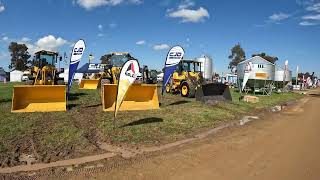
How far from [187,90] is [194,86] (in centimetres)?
48

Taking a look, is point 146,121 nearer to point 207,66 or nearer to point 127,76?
point 127,76

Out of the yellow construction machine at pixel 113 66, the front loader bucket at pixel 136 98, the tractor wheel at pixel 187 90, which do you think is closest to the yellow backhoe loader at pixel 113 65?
the yellow construction machine at pixel 113 66

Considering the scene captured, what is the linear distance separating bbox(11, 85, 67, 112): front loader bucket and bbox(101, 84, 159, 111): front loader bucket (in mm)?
1678

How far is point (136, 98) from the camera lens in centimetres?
1502

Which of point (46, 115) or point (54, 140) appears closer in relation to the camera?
→ point (54, 140)

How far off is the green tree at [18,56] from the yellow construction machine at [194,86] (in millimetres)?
84391

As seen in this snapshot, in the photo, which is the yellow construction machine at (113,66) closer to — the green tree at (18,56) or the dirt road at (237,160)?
the dirt road at (237,160)

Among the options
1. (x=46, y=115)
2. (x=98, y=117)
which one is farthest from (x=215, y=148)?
(x=46, y=115)

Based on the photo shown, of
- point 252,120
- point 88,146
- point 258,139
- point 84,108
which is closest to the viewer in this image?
point 88,146

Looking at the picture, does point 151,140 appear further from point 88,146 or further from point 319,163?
point 319,163

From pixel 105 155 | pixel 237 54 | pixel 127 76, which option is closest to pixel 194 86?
pixel 127 76

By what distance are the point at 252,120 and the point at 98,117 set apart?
6871mm

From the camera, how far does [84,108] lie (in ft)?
47.8

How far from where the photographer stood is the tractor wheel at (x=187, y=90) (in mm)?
21766
